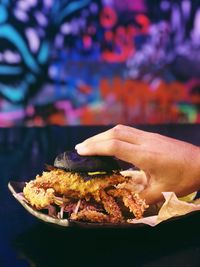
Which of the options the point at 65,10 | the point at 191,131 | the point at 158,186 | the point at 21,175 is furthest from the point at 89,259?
the point at 65,10

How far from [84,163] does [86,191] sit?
0.05 metres

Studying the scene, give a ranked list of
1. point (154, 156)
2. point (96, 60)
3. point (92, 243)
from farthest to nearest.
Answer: point (96, 60) < point (154, 156) < point (92, 243)

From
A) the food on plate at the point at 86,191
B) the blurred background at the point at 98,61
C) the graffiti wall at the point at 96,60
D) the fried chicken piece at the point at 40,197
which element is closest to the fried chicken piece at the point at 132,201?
the food on plate at the point at 86,191

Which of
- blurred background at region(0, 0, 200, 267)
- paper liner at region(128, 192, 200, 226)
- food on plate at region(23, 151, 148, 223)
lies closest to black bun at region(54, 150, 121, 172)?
food on plate at region(23, 151, 148, 223)

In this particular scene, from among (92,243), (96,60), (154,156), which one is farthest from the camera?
(96,60)

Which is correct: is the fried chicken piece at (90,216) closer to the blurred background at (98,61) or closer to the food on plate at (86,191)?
the food on plate at (86,191)

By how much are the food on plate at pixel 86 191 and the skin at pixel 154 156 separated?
2 centimetres

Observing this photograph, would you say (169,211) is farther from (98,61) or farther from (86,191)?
(98,61)

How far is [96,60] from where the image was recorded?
4641mm

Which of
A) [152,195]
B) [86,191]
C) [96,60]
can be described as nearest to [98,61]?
[96,60]

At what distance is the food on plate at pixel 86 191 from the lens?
904mm

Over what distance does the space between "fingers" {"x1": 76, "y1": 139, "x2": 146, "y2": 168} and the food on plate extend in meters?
0.01

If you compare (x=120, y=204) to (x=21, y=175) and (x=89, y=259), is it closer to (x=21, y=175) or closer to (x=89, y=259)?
(x=89, y=259)

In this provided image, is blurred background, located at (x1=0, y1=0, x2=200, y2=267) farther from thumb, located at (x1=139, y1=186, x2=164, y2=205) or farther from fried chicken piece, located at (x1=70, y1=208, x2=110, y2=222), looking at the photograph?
fried chicken piece, located at (x1=70, y1=208, x2=110, y2=222)
